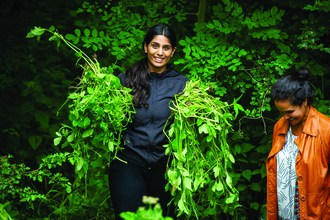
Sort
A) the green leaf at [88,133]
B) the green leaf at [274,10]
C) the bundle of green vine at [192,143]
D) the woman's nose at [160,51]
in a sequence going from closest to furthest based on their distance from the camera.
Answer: the bundle of green vine at [192,143] → the green leaf at [88,133] → the woman's nose at [160,51] → the green leaf at [274,10]

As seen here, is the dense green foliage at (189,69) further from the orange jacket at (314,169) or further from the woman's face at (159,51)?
the orange jacket at (314,169)

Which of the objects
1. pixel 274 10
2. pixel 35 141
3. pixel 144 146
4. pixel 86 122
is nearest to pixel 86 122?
pixel 86 122

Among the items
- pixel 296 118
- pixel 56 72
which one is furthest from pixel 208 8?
pixel 56 72

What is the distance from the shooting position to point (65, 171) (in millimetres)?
4426

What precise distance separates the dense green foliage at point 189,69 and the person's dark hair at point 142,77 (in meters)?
0.19

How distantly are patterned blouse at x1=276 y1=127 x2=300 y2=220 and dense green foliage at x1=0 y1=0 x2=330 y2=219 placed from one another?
0.39 metres

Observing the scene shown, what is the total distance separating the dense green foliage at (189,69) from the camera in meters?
2.77

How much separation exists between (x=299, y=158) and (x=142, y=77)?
1.13m

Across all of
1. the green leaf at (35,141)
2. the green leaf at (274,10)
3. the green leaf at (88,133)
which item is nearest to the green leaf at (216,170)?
the green leaf at (88,133)

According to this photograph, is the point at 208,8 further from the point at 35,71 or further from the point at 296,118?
the point at 35,71

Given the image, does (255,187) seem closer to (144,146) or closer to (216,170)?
(216,170)

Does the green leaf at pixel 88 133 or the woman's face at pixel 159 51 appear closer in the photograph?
the green leaf at pixel 88 133

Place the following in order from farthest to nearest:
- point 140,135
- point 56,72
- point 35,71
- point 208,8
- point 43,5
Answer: point 43,5
point 56,72
point 35,71
point 208,8
point 140,135

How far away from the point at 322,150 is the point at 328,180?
19cm
